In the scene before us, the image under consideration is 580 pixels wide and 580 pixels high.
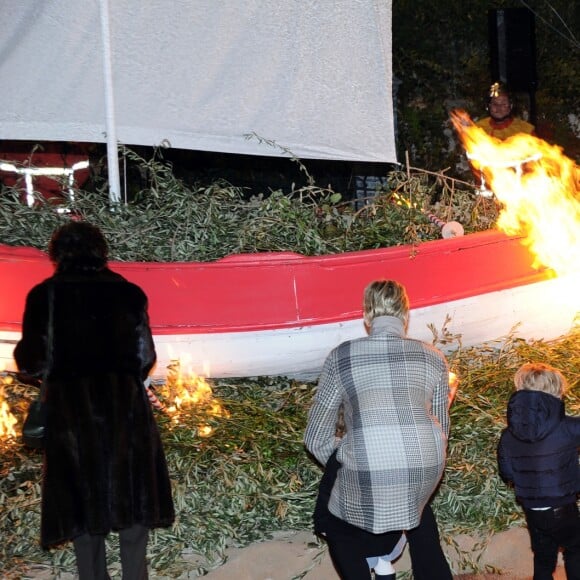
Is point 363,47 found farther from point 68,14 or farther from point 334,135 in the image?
point 68,14

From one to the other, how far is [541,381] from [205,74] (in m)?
3.08

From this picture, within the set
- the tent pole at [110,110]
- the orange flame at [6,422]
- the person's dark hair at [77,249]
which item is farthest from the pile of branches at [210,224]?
the person's dark hair at [77,249]

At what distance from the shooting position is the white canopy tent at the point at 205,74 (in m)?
6.13

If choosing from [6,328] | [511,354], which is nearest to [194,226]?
[6,328]

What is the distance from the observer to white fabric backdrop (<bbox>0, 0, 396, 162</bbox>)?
242 inches

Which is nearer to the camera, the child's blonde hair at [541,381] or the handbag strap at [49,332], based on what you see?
the handbag strap at [49,332]

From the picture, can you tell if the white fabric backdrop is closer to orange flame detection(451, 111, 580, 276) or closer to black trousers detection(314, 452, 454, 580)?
orange flame detection(451, 111, 580, 276)

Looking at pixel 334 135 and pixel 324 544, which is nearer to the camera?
pixel 324 544

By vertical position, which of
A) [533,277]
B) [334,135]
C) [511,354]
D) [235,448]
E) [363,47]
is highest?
[363,47]

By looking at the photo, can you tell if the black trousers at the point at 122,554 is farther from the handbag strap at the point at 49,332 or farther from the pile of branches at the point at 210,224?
the pile of branches at the point at 210,224

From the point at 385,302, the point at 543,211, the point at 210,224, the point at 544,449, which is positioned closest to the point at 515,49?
the point at 543,211

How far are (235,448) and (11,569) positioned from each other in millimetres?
1152

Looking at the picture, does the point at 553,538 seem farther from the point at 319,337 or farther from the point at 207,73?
the point at 207,73

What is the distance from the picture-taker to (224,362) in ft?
18.1
